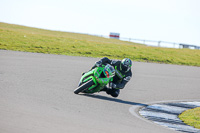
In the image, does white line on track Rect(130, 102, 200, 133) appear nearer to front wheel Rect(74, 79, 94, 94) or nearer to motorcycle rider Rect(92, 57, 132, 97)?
motorcycle rider Rect(92, 57, 132, 97)

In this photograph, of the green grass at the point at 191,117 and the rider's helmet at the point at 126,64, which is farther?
the rider's helmet at the point at 126,64

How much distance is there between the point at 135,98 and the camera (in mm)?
11320

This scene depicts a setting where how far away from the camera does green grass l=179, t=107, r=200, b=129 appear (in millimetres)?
8164

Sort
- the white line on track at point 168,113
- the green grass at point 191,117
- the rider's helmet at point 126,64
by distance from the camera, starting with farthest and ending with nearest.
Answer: the rider's helmet at point 126,64 < the green grass at point 191,117 < the white line on track at point 168,113

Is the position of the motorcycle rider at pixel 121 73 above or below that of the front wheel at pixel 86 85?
above

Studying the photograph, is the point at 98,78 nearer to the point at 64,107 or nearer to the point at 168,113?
the point at 168,113

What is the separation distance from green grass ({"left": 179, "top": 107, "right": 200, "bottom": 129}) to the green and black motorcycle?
213cm

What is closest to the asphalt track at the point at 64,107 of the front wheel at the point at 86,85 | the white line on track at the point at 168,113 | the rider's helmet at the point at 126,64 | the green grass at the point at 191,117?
the front wheel at the point at 86,85

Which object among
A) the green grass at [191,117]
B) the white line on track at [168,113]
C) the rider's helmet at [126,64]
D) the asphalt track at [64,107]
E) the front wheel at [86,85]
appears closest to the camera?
the asphalt track at [64,107]

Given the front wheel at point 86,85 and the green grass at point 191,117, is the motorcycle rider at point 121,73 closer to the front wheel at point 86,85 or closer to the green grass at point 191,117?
the front wheel at point 86,85

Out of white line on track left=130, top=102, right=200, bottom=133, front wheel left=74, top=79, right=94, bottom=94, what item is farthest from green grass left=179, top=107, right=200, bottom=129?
front wheel left=74, top=79, right=94, bottom=94

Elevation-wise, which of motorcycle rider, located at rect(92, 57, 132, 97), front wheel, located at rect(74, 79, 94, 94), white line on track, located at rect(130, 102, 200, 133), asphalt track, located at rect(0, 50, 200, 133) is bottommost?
white line on track, located at rect(130, 102, 200, 133)

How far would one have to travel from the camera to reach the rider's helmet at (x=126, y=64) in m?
10.5

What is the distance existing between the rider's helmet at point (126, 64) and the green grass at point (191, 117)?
199cm
